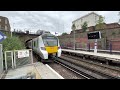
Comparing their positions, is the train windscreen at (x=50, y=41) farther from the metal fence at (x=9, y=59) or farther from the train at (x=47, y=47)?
the metal fence at (x=9, y=59)

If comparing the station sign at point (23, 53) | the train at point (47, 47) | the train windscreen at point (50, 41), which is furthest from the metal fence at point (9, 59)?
the train windscreen at point (50, 41)

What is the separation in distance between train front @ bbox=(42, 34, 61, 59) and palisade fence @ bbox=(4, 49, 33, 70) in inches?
95.5

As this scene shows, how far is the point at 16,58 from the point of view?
10.2 m

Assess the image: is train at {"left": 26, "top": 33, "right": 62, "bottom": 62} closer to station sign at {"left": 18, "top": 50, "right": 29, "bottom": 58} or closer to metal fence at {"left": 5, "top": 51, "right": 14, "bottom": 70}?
station sign at {"left": 18, "top": 50, "right": 29, "bottom": 58}

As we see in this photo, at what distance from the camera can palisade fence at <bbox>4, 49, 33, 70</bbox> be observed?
9.84 metres

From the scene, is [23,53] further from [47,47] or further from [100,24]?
[100,24]

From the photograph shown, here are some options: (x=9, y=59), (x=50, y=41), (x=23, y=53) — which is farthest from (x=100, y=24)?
(x=9, y=59)

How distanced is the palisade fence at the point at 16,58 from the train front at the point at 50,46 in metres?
2.43

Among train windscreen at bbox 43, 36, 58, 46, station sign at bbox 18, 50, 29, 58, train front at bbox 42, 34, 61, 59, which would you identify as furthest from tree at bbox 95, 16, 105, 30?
station sign at bbox 18, 50, 29, 58

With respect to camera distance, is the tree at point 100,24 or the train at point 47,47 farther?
the tree at point 100,24

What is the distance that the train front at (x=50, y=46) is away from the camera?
13.2 metres

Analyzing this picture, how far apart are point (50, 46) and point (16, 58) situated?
400 cm
